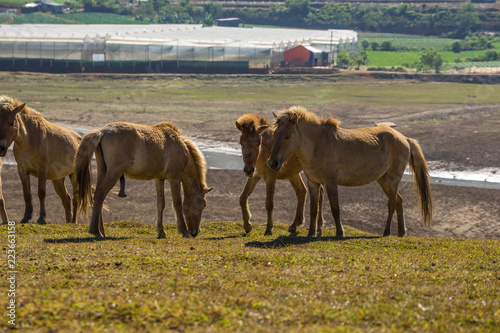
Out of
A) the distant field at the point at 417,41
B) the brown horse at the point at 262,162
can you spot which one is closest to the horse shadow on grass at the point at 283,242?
the brown horse at the point at 262,162

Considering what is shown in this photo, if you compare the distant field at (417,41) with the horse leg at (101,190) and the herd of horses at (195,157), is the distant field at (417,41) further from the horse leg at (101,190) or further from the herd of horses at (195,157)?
the horse leg at (101,190)

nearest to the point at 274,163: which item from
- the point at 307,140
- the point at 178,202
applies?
the point at 307,140

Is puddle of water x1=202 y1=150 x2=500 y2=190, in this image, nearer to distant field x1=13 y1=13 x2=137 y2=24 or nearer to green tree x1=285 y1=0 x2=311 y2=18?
distant field x1=13 y1=13 x2=137 y2=24

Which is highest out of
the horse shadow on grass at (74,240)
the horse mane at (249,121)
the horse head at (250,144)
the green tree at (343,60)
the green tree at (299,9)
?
the green tree at (299,9)

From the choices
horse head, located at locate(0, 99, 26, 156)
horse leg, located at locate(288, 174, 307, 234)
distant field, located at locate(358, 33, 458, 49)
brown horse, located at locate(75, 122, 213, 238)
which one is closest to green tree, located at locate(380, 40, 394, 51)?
distant field, located at locate(358, 33, 458, 49)

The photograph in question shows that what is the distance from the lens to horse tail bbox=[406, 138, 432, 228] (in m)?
16.7

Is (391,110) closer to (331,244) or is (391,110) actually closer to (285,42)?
(331,244)

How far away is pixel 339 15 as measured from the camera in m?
157

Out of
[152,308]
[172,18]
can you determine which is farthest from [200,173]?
[172,18]

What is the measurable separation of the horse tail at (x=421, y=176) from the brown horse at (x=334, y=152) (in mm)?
645

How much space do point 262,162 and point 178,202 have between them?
2.34 m

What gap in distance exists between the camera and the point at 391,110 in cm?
4944

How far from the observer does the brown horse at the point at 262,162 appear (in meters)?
14.1

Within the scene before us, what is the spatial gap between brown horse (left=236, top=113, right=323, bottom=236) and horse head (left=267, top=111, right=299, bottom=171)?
70cm
